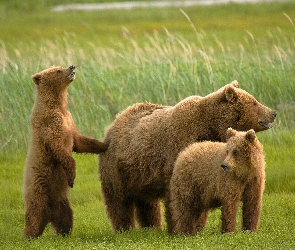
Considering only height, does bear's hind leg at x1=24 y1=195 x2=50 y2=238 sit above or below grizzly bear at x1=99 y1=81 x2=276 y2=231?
below

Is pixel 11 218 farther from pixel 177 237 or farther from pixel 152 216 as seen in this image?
pixel 177 237

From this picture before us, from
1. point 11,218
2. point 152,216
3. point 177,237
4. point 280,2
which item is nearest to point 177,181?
point 177,237

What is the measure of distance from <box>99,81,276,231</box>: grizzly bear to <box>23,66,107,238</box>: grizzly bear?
0.40 metres

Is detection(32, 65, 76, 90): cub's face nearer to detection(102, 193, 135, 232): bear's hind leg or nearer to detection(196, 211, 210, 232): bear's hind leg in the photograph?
detection(102, 193, 135, 232): bear's hind leg

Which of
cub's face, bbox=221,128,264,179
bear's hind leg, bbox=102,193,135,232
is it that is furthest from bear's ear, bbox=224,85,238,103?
bear's hind leg, bbox=102,193,135,232

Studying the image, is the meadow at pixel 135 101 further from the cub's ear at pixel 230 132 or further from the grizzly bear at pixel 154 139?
the cub's ear at pixel 230 132

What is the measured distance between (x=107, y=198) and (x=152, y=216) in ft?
1.89

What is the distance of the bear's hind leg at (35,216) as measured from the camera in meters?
9.59

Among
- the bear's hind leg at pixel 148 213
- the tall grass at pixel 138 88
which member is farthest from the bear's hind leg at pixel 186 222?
the tall grass at pixel 138 88

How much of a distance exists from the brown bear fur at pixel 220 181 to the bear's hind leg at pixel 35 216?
150 centimetres

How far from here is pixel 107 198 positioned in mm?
10203

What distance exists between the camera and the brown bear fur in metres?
8.53

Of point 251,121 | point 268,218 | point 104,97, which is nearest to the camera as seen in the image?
point 251,121

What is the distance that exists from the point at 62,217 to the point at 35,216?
1.13 feet
